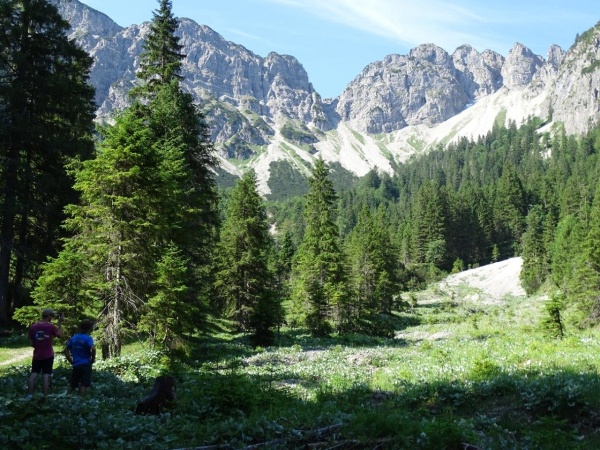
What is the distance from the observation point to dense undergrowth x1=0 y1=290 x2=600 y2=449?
723cm

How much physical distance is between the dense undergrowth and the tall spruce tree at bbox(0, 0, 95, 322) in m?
6.29

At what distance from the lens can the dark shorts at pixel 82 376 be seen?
11352 millimetres

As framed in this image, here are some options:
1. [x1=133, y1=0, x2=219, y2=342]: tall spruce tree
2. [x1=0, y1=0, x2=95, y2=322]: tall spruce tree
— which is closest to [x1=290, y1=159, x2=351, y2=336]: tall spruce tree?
[x1=133, y1=0, x2=219, y2=342]: tall spruce tree

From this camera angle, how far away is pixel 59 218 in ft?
82.1

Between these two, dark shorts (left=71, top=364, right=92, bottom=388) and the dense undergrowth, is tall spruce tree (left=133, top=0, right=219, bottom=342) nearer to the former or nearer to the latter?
the dense undergrowth

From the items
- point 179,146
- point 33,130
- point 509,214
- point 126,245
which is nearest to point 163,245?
point 126,245

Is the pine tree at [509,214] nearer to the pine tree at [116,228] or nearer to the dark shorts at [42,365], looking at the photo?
the pine tree at [116,228]

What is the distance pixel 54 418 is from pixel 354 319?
33919 millimetres

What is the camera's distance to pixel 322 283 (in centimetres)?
3869

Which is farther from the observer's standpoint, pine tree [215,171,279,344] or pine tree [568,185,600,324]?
pine tree [568,185,600,324]

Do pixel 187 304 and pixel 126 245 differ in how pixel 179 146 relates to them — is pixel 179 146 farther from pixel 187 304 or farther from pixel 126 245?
pixel 187 304

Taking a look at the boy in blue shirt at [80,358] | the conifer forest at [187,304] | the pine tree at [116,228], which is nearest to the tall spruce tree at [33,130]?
the conifer forest at [187,304]

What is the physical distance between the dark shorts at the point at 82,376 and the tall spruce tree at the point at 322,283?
24.8 metres

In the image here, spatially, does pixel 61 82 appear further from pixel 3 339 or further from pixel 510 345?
pixel 510 345
